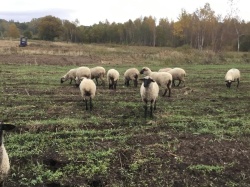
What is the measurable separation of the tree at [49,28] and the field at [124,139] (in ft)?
232

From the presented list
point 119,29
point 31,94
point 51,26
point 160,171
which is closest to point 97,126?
point 160,171

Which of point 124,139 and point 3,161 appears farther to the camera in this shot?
point 124,139

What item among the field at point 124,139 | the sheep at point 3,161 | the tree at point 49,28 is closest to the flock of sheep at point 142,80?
the field at point 124,139

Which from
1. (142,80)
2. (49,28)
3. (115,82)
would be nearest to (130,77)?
(115,82)

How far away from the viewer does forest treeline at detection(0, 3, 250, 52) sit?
68.1 m

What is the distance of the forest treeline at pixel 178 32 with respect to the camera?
68125 mm

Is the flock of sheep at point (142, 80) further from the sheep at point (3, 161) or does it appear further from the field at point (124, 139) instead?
the sheep at point (3, 161)

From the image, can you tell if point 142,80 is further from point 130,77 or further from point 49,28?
point 49,28

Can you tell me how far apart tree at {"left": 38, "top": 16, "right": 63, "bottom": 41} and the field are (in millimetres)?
70635

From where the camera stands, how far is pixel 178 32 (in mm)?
82438

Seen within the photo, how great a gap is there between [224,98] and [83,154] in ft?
35.3

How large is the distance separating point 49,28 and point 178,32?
120ft

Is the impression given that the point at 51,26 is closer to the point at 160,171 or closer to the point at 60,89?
the point at 60,89

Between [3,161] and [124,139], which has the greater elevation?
[3,161]
